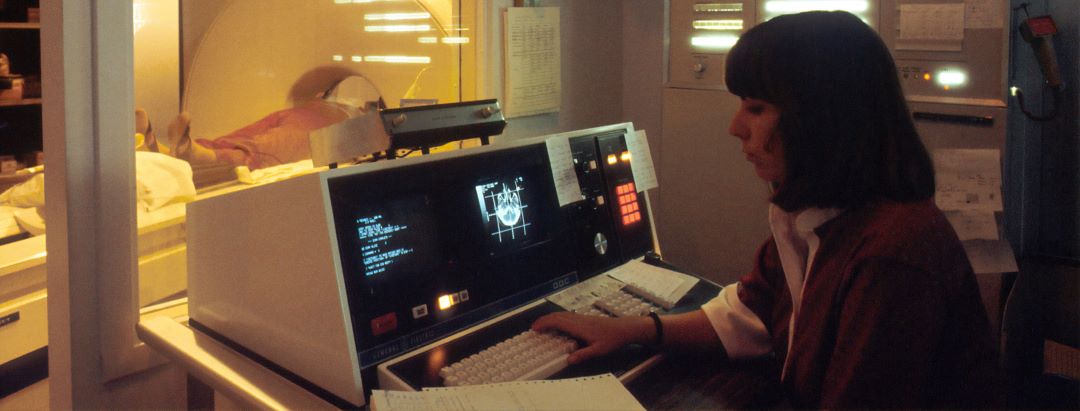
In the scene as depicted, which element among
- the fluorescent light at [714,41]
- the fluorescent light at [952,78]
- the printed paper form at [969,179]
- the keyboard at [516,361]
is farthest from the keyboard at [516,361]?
the fluorescent light at [714,41]

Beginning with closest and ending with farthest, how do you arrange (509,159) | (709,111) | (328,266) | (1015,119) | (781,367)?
(328,266) < (781,367) < (509,159) < (1015,119) < (709,111)

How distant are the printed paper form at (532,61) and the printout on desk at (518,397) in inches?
53.8

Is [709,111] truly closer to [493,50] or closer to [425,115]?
[493,50]

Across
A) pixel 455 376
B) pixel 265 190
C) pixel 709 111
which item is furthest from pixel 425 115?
pixel 709 111

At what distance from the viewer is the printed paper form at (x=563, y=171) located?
4.38 feet

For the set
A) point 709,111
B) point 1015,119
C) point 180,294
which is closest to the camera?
point 180,294

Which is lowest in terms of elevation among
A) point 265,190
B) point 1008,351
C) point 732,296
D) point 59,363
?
point 1008,351

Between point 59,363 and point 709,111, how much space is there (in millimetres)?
2037

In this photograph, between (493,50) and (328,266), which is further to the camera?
(493,50)

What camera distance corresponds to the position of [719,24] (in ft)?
8.41

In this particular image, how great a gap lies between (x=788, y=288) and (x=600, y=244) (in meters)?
0.39

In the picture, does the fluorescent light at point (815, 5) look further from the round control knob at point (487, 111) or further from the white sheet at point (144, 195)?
the white sheet at point (144, 195)

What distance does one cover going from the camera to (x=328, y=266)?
0.96 m

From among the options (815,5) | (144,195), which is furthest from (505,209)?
(815,5)
